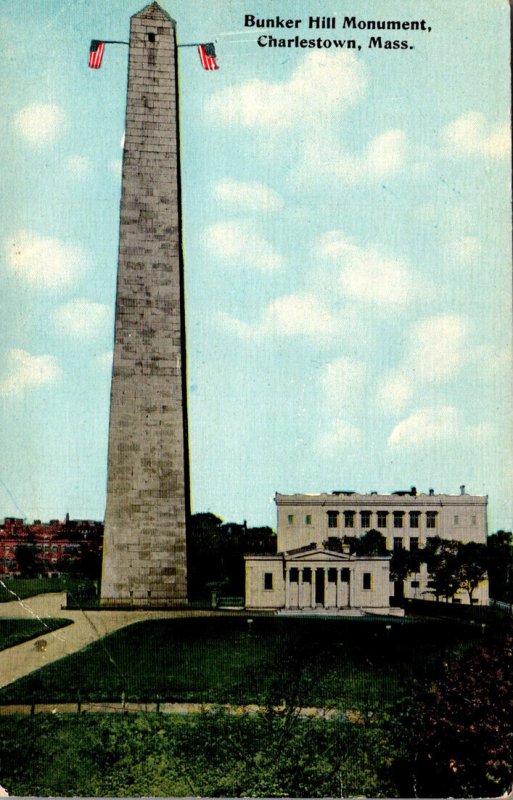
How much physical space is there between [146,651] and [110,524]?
→ 2.81 m

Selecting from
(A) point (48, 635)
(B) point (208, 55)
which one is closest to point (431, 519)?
(A) point (48, 635)

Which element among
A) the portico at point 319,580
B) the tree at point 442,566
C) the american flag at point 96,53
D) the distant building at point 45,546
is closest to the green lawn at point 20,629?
the distant building at point 45,546

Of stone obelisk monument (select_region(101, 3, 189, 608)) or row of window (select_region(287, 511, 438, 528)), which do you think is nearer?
row of window (select_region(287, 511, 438, 528))

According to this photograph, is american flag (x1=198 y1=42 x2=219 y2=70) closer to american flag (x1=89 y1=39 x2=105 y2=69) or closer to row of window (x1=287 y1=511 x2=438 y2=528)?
american flag (x1=89 y1=39 x2=105 y2=69)

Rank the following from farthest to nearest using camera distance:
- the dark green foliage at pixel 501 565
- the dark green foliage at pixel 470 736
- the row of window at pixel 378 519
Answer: the row of window at pixel 378 519 < the dark green foliage at pixel 501 565 < the dark green foliage at pixel 470 736

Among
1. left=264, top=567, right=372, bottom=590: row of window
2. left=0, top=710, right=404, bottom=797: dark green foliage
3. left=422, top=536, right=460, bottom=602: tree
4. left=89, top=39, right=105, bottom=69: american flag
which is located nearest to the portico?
left=264, top=567, right=372, bottom=590: row of window

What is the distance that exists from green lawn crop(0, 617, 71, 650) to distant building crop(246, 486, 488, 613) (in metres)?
2.16

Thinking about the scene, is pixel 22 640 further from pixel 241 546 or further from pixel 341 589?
pixel 341 589

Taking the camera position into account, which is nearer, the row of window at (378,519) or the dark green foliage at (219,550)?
the row of window at (378,519)

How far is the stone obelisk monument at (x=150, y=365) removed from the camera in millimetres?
11539

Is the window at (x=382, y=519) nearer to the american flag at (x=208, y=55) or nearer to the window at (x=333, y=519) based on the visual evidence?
the window at (x=333, y=519)

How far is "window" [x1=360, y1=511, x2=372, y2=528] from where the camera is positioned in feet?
31.1

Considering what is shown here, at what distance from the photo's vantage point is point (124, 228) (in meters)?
11.7

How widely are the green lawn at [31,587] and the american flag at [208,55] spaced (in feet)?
18.2
